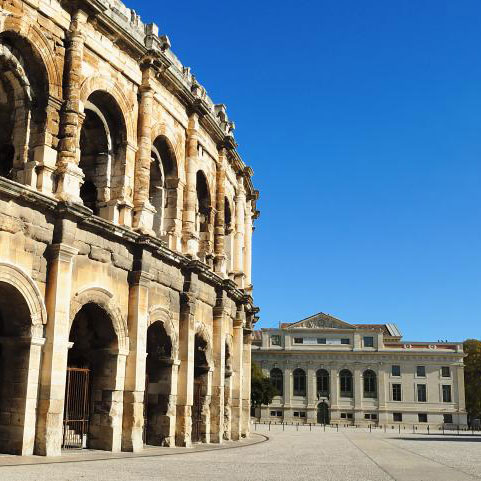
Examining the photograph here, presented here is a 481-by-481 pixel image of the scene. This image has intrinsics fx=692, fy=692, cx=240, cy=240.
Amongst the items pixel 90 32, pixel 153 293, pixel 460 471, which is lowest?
pixel 460 471

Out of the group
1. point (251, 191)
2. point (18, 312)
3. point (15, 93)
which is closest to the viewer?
point (18, 312)

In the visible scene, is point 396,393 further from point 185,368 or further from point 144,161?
point 144,161

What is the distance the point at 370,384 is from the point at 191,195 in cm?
5024

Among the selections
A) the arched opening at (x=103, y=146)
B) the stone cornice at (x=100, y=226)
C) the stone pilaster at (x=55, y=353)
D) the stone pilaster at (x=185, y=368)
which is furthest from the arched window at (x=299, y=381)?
the stone pilaster at (x=55, y=353)

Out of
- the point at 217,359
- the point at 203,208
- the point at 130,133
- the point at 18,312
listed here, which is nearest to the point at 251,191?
the point at 203,208

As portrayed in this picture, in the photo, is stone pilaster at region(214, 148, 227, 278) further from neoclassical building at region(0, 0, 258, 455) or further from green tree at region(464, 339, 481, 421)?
green tree at region(464, 339, 481, 421)

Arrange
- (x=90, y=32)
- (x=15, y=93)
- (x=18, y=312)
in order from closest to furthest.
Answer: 1. (x=18, y=312)
2. (x=15, y=93)
3. (x=90, y=32)

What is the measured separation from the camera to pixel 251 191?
29.5 m

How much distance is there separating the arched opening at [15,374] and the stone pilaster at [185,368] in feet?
20.4

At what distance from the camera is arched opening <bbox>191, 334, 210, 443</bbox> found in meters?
21.0

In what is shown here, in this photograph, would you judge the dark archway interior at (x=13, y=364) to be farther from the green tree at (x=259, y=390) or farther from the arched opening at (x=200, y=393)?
the green tree at (x=259, y=390)

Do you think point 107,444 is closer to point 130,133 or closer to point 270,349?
point 130,133

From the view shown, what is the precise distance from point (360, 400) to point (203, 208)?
155 ft

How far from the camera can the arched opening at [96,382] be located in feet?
50.9
